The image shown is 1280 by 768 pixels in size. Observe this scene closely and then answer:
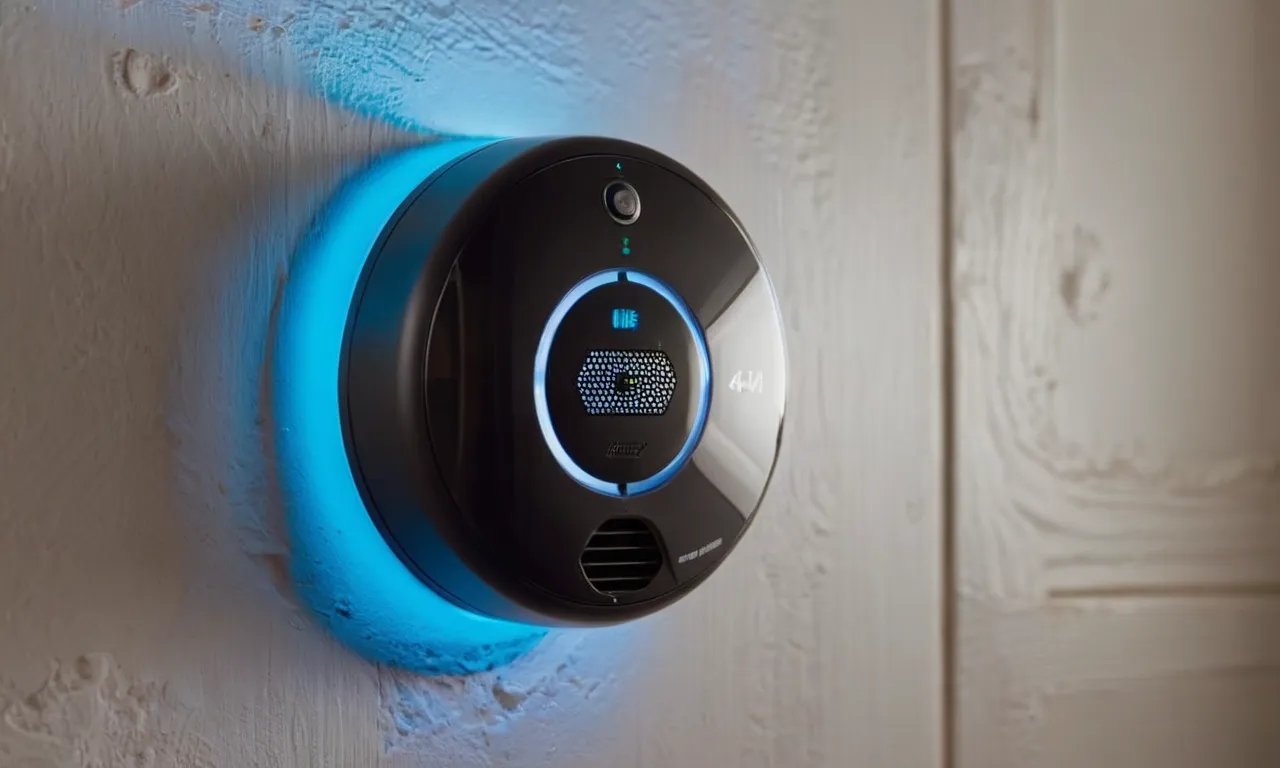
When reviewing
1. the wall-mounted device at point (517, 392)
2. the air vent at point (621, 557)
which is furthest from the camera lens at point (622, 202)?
the air vent at point (621, 557)

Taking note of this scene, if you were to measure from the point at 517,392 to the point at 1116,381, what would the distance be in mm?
404

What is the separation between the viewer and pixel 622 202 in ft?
1.58

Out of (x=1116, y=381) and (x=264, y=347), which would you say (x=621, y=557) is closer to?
(x=264, y=347)

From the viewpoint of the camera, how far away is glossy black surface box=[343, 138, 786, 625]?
1.45 feet

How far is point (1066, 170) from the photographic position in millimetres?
688

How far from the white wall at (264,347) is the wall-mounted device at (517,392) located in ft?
0.07

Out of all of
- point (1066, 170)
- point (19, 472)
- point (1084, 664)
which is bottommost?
point (1084, 664)

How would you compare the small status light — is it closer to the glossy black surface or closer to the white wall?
the glossy black surface

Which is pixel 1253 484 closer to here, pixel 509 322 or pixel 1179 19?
pixel 1179 19

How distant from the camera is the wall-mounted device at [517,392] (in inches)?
17.4

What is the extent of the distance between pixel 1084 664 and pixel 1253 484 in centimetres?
15

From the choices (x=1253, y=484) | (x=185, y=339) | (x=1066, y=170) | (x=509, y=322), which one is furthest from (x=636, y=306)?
(x=1253, y=484)

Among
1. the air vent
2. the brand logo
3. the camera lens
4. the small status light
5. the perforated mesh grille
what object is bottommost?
the air vent

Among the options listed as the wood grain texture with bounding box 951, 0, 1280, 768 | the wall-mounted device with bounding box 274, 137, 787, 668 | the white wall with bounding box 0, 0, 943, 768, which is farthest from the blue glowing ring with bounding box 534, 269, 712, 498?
the wood grain texture with bounding box 951, 0, 1280, 768
